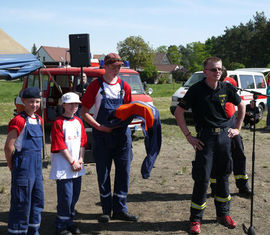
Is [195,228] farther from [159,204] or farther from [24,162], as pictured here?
[24,162]

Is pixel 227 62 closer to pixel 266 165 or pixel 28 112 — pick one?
pixel 266 165

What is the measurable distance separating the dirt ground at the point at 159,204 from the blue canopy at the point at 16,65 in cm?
200

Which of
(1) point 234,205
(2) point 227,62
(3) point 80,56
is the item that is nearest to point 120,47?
(2) point 227,62

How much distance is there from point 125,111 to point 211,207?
6.52 ft

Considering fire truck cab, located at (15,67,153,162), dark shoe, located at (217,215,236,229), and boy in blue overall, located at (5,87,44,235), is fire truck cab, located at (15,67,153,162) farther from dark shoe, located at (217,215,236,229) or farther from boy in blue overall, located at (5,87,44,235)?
boy in blue overall, located at (5,87,44,235)

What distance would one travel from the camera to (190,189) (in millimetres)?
5715

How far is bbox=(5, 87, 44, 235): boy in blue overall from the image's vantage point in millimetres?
3328

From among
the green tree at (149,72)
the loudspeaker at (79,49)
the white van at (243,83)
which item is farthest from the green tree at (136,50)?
the loudspeaker at (79,49)

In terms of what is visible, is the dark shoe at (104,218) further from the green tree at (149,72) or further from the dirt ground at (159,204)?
the green tree at (149,72)

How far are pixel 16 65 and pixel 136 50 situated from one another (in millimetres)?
58322

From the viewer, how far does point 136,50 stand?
64.2 metres

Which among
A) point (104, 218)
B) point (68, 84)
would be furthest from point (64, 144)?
point (68, 84)

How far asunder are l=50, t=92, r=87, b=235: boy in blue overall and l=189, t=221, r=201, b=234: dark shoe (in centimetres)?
143

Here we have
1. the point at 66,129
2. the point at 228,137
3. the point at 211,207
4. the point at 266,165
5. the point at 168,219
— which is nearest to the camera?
the point at 66,129
